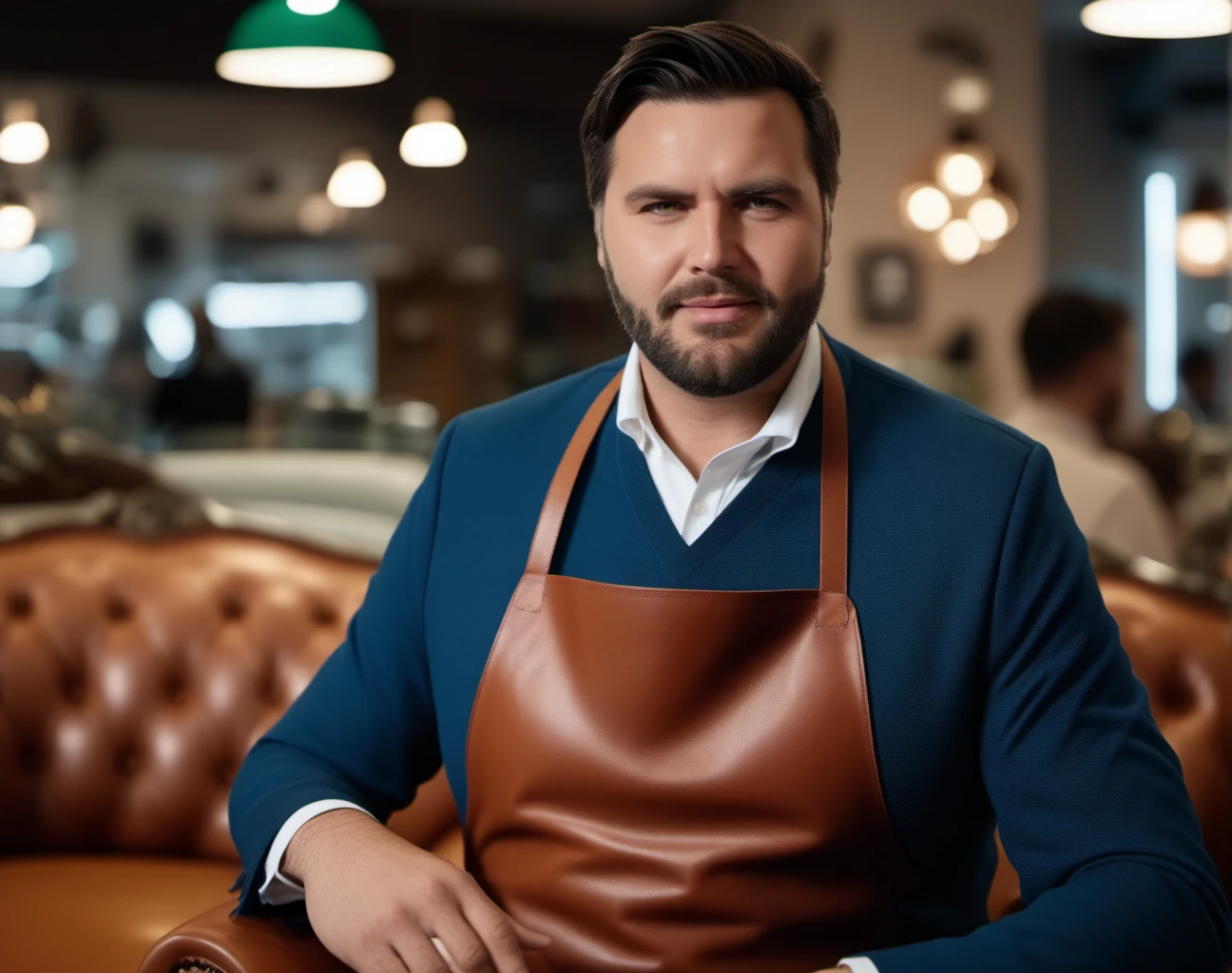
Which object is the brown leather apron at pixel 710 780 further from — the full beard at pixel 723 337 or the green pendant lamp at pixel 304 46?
the green pendant lamp at pixel 304 46

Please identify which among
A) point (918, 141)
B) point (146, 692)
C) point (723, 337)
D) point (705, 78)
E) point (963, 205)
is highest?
point (918, 141)

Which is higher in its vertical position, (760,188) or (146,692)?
(760,188)

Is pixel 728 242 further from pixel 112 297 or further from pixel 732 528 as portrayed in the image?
pixel 112 297

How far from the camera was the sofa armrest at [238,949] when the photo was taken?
1.18m

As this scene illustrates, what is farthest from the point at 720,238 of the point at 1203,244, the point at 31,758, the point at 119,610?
the point at 1203,244

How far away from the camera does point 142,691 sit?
2246mm

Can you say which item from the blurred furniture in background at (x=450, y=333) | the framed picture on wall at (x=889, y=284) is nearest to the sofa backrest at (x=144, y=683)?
the blurred furniture in background at (x=450, y=333)

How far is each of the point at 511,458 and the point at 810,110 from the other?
486mm

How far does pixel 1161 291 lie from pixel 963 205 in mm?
1023

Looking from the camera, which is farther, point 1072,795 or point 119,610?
point 119,610

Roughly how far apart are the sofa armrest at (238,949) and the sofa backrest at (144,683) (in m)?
0.98

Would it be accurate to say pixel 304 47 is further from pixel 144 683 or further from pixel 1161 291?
pixel 1161 291

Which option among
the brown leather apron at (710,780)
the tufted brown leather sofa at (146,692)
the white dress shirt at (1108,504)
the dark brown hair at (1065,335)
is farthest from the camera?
the dark brown hair at (1065,335)

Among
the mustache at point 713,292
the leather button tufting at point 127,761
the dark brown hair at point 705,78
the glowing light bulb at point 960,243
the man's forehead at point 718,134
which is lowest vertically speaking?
the leather button tufting at point 127,761
